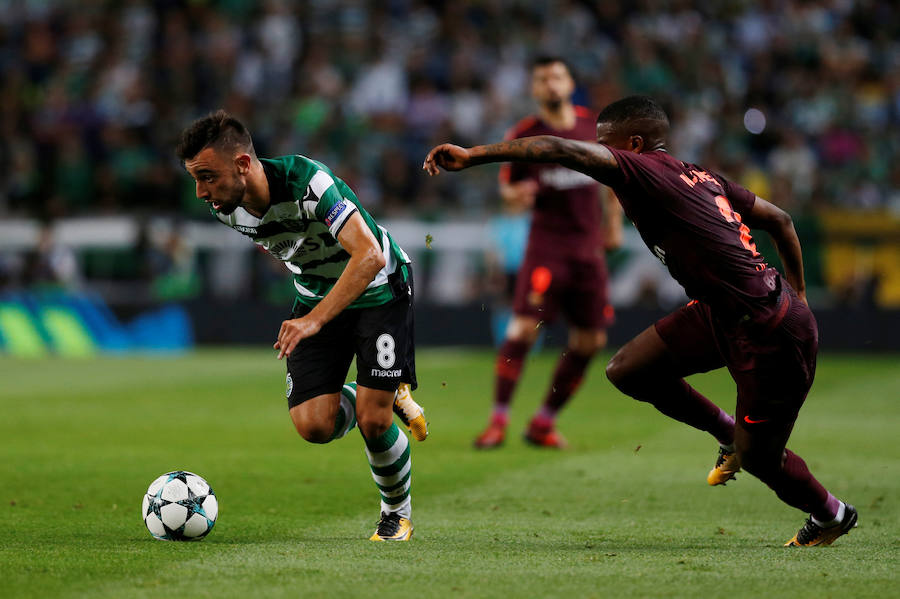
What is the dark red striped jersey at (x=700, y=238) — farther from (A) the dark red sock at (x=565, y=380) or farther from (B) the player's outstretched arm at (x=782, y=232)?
(A) the dark red sock at (x=565, y=380)

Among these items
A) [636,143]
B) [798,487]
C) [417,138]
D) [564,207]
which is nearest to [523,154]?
[636,143]

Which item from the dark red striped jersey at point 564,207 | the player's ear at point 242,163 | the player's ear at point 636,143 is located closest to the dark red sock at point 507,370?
the dark red striped jersey at point 564,207

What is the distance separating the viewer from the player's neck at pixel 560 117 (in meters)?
9.41

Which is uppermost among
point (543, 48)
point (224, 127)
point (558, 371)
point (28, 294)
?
point (543, 48)

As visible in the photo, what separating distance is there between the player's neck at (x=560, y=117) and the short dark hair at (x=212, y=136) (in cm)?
425

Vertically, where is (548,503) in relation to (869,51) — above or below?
below

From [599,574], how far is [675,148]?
15068mm

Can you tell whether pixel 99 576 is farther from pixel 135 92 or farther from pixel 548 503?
pixel 135 92

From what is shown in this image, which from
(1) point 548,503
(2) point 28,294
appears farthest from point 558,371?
(2) point 28,294

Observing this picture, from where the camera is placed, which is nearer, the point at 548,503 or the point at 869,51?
the point at 548,503

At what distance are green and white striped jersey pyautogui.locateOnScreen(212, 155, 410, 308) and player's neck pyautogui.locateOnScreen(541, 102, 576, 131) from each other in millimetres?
3638

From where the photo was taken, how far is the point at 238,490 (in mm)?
7215

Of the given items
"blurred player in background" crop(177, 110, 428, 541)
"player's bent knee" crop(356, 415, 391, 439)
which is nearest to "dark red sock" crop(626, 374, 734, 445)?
"blurred player in background" crop(177, 110, 428, 541)

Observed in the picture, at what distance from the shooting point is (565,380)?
9.38 m
